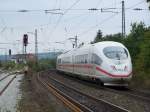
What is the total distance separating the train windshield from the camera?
32.0m

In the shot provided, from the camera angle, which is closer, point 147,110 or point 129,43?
point 147,110

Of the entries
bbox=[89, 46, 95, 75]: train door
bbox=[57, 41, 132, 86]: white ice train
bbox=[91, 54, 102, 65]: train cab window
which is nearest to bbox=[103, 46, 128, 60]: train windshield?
bbox=[57, 41, 132, 86]: white ice train

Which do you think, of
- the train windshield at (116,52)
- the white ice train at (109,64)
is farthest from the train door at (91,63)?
the train windshield at (116,52)

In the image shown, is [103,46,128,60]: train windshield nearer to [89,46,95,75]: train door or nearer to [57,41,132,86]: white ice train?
[57,41,132,86]: white ice train

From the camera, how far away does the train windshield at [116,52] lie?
105 feet

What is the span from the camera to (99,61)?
106 feet

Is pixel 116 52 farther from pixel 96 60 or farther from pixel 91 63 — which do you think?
pixel 91 63

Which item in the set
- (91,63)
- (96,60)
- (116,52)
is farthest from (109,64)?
(91,63)

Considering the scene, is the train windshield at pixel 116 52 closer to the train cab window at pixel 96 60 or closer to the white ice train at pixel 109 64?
the white ice train at pixel 109 64

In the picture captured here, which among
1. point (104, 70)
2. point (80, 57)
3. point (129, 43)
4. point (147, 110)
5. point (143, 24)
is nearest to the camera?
point (147, 110)

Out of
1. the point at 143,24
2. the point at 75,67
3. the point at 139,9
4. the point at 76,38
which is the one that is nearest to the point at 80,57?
the point at 75,67

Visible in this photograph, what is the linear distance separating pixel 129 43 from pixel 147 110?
31.1 metres

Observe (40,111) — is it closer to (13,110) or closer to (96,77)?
(13,110)

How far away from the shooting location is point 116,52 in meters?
32.5
